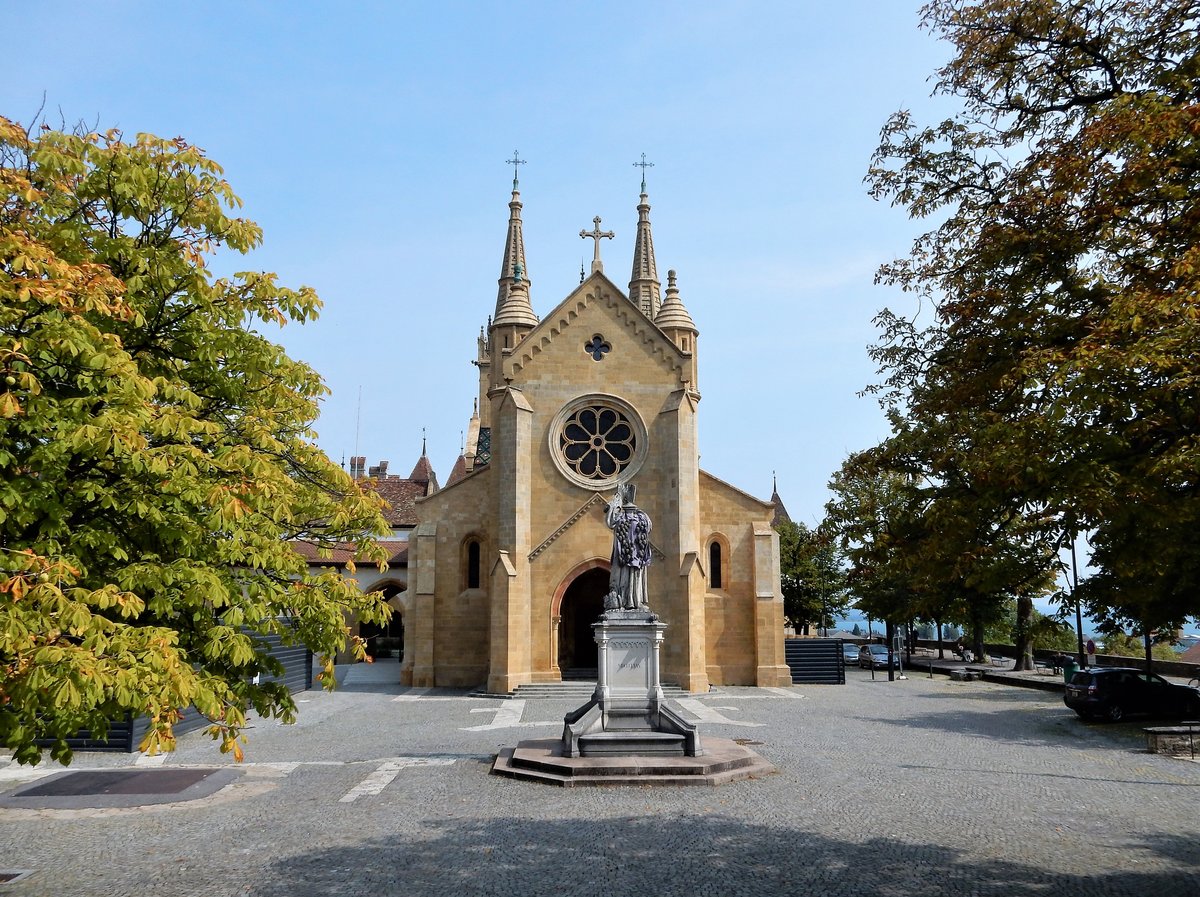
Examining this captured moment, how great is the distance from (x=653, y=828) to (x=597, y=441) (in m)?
20.5

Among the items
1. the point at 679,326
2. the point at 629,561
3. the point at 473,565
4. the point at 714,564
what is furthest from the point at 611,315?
the point at 629,561

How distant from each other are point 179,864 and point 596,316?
24.1 metres

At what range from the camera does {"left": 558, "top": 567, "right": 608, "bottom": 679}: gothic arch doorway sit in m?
33.8

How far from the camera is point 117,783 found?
45.8ft

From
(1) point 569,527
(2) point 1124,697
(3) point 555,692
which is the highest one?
(1) point 569,527

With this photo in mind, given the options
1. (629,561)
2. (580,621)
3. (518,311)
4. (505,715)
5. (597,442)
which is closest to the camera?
(629,561)

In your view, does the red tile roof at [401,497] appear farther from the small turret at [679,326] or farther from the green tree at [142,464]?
the green tree at [142,464]

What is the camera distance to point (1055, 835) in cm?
1048

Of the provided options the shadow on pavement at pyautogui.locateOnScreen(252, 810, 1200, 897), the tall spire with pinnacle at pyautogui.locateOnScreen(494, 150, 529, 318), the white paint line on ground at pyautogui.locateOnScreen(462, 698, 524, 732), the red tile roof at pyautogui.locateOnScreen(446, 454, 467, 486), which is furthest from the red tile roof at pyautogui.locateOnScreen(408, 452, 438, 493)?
the shadow on pavement at pyautogui.locateOnScreen(252, 810, 1200, 897)

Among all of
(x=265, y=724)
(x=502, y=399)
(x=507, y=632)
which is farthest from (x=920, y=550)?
(x=502, y=399)

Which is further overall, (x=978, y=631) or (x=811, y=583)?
(x=811, y=583)

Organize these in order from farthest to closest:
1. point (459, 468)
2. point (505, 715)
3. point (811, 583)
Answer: point (459, 468) < point (811, 583) < point (505, 715)

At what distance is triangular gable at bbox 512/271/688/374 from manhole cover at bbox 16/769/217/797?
18.7 m

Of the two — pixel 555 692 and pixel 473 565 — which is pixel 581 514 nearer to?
pixel 473 565
